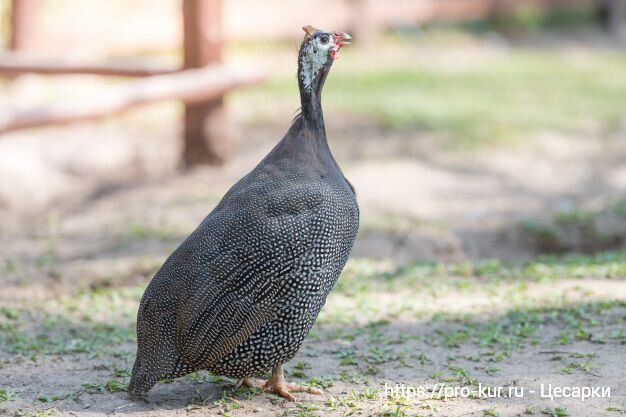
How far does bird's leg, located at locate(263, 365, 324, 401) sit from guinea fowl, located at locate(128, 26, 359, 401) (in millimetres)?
26

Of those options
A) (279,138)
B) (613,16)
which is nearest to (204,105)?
(279,138)

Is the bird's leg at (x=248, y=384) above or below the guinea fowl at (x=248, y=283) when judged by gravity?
below

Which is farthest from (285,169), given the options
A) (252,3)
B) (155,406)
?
(252,3)

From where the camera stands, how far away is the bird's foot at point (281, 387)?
148 inches

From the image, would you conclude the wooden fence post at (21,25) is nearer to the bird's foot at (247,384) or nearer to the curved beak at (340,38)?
the curved beak at (340,38)

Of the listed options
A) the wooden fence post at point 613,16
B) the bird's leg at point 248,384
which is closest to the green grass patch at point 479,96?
the wooden fence post at point 613,16

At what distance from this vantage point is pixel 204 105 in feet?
26.0

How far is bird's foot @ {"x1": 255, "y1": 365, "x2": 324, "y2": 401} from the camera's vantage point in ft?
12.4

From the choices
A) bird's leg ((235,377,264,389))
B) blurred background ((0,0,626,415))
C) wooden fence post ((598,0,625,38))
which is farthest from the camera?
wooden fence post ((598,0,625,38))

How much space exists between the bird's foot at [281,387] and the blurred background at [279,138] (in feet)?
3.27

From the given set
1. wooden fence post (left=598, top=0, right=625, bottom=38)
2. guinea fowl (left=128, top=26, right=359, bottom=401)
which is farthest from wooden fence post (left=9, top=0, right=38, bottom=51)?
wooden fence post (left=598, top=0, right=625, bottom=38)

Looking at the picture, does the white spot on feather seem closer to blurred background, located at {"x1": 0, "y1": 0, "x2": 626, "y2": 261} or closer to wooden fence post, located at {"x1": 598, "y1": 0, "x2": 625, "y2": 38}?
blurred background, located at {"x1": 0, "y1": 0, "x2": 626, "y2": 261}

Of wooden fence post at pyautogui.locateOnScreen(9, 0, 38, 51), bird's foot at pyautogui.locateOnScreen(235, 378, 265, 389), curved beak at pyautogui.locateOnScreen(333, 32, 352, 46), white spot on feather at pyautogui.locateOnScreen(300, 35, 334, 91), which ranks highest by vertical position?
wooden fence post at pyautogui.locateOnScreen(9, 0, 38, 51)

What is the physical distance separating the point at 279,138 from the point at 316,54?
5009mm
